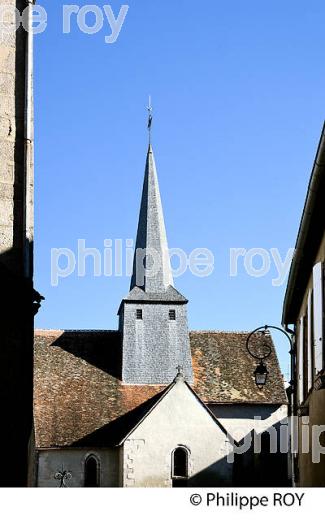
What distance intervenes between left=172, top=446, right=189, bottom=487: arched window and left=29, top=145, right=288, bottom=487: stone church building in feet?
0.15

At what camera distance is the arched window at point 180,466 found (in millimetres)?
37094

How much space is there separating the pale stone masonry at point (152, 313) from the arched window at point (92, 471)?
197 inches

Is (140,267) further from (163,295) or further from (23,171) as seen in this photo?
(23,171)

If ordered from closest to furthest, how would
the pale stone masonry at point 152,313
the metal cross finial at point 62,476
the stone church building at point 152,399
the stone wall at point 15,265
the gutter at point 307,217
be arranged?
the gutter at point 307,217 → the stone wall at point 15,265 → the stone church building at point 152,399 → the metal cross finial at point 62,476 → the pale stone masonry at point 152,313

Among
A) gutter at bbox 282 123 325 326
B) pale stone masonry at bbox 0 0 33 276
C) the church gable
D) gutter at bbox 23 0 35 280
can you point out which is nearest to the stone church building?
the church gable

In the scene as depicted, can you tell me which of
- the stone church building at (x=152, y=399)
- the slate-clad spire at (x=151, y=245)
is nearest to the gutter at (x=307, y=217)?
the stone church building at (x=152, y=399)

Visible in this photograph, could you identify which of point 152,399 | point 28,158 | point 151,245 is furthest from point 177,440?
point 28,158

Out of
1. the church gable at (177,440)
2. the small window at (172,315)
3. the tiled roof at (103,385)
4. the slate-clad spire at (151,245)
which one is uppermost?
the slate-clad spire at (151,245)

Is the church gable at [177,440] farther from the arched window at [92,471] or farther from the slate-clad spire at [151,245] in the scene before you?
the slate-clad spire at [151,245]

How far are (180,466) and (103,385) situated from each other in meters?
6.30

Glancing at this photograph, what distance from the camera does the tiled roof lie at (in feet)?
128

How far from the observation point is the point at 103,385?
4184cm

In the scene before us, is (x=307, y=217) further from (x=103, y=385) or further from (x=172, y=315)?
(x=172, y=315)

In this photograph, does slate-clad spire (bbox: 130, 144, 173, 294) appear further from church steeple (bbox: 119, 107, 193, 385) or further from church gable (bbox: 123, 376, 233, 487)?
church gable (bbox: 123, 376, 233, 487)
